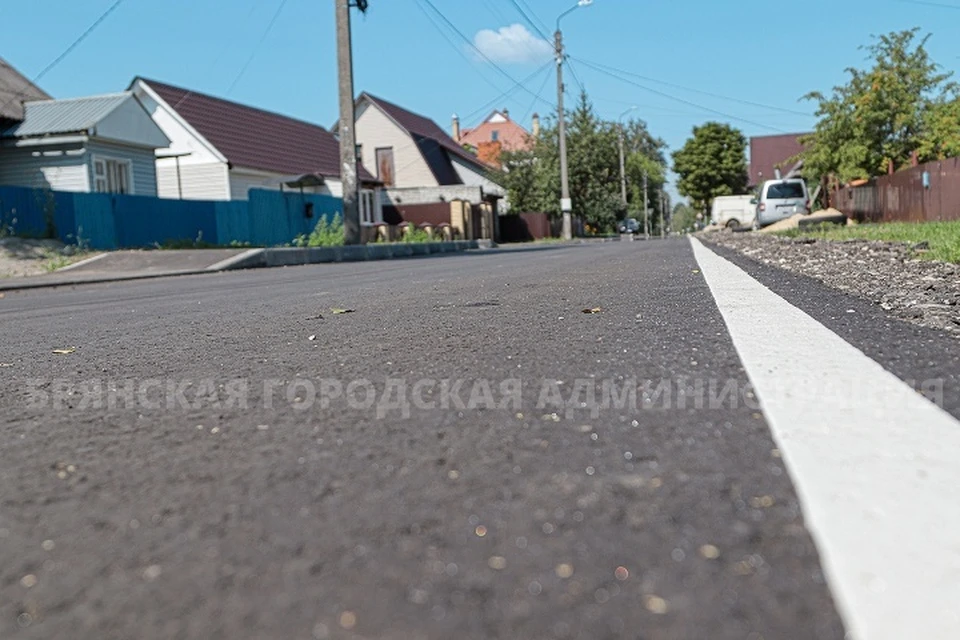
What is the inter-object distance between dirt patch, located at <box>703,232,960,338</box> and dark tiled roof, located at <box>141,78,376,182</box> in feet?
85.5

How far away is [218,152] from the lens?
1266 inches

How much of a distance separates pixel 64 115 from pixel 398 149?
27.2 metres

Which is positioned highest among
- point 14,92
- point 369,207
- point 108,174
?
point 14,92

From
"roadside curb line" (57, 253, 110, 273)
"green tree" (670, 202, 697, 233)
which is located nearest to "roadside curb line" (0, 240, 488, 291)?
"roadside curb line" (57, 253, 110, 273)

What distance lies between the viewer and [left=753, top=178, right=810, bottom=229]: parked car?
109 feet

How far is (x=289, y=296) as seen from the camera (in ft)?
27.0

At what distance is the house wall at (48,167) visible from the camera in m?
24.5

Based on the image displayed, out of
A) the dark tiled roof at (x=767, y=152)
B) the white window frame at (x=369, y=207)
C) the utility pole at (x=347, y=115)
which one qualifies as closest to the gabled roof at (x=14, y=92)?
the utility pole at (x=347, y=115)

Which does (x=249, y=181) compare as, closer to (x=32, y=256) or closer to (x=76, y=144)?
(x=76, y=144)

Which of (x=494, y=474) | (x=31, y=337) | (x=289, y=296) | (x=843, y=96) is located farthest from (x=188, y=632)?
(x=843, y=96)

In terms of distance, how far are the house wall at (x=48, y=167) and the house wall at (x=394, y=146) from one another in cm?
2714

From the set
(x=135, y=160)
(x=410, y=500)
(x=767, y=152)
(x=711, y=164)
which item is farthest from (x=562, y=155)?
(x=767, y=152)

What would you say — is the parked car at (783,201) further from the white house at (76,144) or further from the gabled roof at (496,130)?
the gabled roof at (496,130)

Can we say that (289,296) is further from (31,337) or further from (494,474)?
(494,474)
